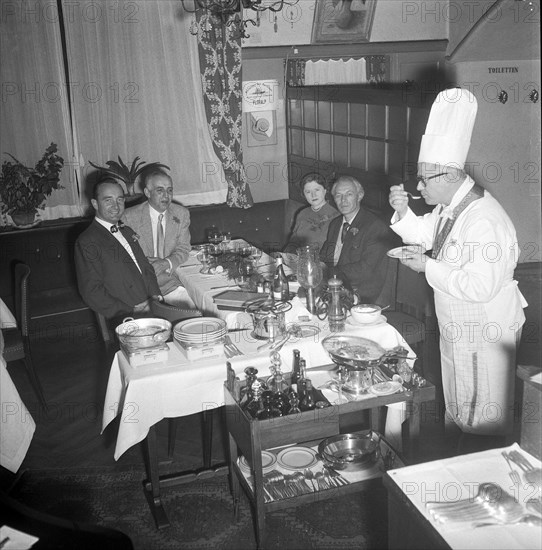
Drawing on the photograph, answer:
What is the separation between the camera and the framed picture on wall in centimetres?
633

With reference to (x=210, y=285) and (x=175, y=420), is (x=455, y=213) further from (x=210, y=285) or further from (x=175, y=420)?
(x=175, y=420)

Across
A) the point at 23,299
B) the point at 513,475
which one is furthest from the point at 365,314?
the point at 23,299

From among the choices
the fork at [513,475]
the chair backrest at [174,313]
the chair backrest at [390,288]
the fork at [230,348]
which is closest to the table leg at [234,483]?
the fork at [230,348]

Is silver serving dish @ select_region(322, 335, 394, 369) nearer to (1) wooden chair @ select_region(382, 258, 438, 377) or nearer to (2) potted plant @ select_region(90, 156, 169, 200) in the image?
(1) wooden chair @ select_region(382, 258, 438, 377)

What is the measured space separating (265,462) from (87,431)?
1495 mm

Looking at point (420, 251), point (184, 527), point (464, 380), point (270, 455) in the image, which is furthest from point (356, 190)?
point (184, 527)

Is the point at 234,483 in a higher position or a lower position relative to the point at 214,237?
lower

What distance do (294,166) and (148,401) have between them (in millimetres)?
4527

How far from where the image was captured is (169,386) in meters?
2.73

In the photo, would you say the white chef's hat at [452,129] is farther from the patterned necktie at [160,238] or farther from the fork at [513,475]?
the patterned necktie at [160,238]

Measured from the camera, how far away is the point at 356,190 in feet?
14.1

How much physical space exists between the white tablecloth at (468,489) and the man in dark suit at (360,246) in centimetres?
235

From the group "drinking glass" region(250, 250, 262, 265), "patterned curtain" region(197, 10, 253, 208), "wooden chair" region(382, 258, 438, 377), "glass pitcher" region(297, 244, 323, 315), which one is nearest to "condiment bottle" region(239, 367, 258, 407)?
"glass pitcher" region(297, 244, 323, 315)

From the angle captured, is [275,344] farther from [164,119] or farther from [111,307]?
[164,119]
